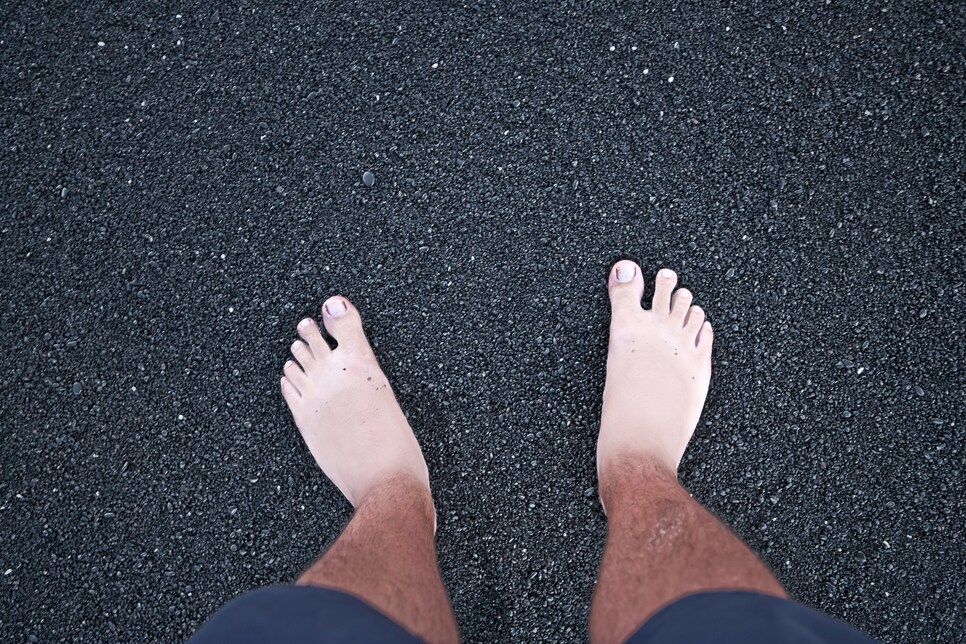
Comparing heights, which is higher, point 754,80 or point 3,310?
point 754,80

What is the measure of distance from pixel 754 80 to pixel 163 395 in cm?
159

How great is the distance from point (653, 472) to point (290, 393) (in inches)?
33.4

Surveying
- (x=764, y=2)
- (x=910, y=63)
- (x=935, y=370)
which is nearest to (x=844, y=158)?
(x=910, y=63)

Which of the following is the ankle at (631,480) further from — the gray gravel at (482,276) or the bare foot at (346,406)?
the bare foot at (346,406)

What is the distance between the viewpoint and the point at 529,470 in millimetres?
1438

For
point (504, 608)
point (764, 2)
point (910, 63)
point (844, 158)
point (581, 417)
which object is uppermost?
point (764, 2)

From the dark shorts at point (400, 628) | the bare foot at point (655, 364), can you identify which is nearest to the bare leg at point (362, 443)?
the dark shorts at point (400, 628)

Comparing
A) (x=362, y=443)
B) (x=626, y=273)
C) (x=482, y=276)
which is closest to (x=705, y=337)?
(x=626, y=273)

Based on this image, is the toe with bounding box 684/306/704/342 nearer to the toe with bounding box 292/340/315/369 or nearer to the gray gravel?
the gray gravel

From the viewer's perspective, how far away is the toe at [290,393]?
4.73 ft

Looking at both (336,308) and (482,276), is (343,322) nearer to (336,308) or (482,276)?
(336,308)

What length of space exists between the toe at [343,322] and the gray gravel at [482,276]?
0.03 metres

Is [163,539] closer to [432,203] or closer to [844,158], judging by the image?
[432,203]

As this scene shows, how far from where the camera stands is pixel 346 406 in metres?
1.45
